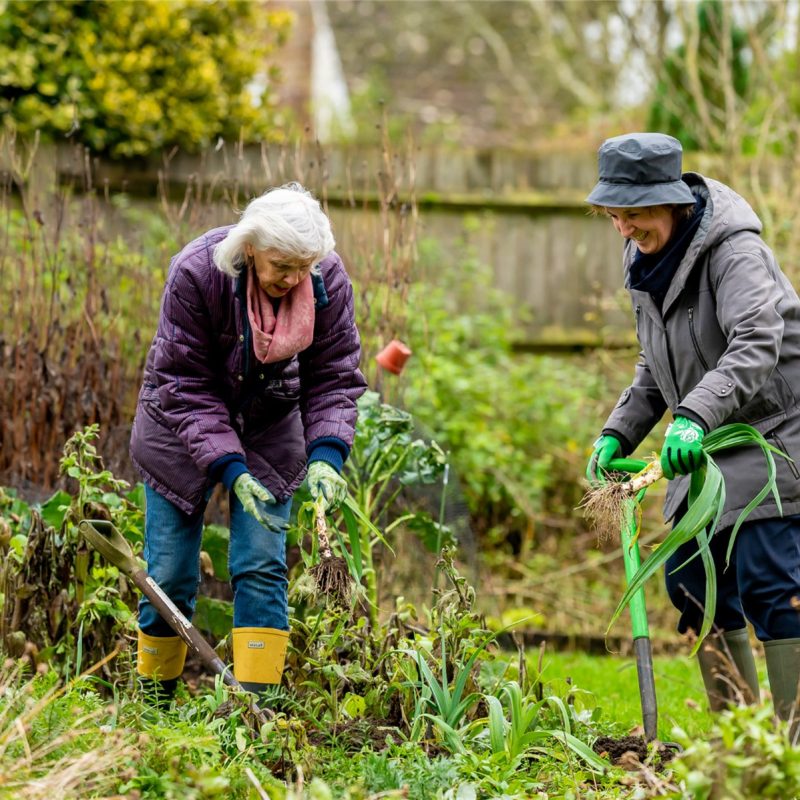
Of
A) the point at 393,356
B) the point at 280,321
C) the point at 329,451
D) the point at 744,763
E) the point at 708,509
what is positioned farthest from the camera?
the point at 393,356

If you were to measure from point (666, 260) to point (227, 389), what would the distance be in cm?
132

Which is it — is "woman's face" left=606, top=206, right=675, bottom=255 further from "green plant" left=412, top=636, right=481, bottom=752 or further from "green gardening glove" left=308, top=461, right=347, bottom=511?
"green plant" left=412, top=636, right=481, bottom=752

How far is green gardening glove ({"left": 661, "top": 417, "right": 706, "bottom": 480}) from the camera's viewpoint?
2.96 m

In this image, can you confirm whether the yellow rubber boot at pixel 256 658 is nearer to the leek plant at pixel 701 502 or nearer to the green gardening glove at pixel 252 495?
the green gardening glove at pixel 252 495

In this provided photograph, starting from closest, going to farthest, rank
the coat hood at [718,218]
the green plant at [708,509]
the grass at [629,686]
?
the green plant at [708,509] → the coat hood at [718,218] → the grass at [629,686]

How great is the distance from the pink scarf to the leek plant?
944 millimetres

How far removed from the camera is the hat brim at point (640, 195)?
3107 mm

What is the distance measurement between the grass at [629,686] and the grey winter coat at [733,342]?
2.48ft

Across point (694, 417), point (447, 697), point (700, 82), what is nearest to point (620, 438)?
point (694, 417)

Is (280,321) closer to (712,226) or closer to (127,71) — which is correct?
(712,226)

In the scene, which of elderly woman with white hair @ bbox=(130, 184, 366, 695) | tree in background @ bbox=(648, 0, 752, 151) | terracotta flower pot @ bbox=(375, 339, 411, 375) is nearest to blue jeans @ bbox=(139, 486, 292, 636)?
elderly woman with white hair @ bbox=(130, 184, 366, 695)

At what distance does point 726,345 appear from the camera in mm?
3223

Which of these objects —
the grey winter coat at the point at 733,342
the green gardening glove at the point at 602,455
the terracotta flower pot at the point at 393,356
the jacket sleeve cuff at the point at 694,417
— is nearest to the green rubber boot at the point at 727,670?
the grey winter coat at the point at 733,342

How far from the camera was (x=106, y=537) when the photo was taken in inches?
127
